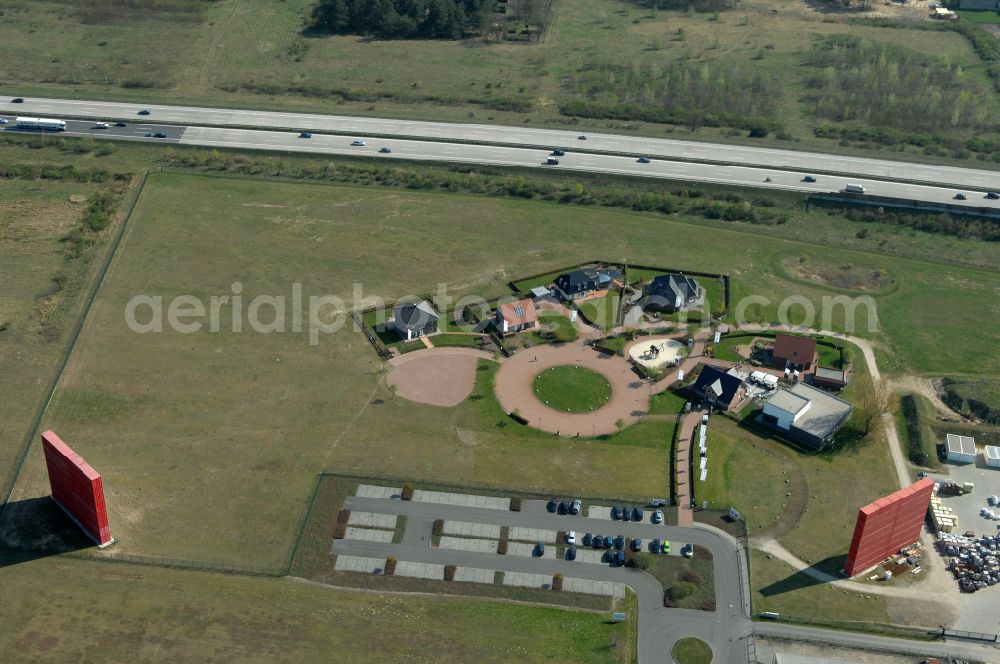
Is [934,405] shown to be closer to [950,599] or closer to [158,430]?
[950,599]

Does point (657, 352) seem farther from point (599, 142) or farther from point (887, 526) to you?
point (599, 142)

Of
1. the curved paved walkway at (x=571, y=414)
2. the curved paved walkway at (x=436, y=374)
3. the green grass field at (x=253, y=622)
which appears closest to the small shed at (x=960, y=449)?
the curved paved walkway at (x=571, y=414)

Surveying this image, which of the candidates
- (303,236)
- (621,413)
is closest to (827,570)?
(621,413)

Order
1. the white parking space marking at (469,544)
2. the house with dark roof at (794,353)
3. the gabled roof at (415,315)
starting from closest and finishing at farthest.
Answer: the white parking space marking at (469,544) < the house with dark roof at (794,353) < the gabled roof at (415,315)

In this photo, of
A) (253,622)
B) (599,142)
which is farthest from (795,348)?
(253,622)

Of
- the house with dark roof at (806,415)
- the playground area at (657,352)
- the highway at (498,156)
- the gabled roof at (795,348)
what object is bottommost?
the house with dark roof at (806,415)

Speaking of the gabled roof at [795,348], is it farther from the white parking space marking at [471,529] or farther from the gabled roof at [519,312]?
the white parking space marking at [471,529]
